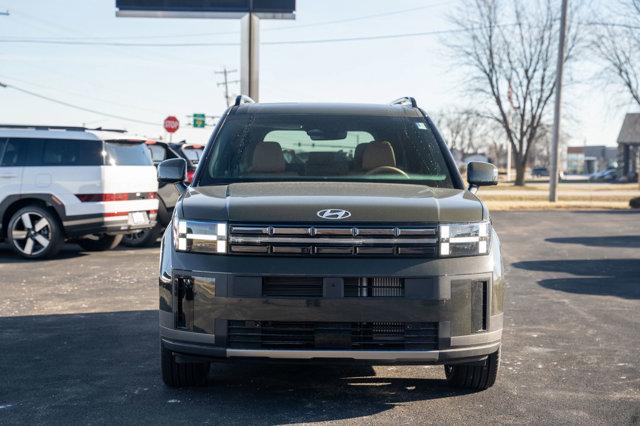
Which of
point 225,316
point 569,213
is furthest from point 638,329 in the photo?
point 569,213

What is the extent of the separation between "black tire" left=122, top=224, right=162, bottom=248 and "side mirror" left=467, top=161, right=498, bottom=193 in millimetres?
9321

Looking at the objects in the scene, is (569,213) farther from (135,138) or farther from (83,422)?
(83,422)

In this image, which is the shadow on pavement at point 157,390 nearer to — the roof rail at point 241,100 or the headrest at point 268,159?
the headrest at point 268,159

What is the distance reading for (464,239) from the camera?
4.47 m

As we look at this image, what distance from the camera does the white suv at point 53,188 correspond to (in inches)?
481

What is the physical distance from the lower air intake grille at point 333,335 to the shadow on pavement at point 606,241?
1171 cm

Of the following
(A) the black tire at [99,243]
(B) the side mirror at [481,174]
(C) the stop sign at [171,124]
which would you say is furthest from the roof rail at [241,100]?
(C) the stop sign at [171,124]

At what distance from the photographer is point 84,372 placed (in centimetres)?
555

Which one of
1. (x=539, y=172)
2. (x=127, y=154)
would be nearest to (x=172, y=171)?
(x=127, y=154)

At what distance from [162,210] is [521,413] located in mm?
10087

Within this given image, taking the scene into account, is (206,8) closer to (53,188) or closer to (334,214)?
(53,188)

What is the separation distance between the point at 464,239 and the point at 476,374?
100 centimetres

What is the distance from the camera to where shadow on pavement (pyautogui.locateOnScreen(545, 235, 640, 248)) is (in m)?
15.4

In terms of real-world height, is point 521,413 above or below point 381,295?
below
